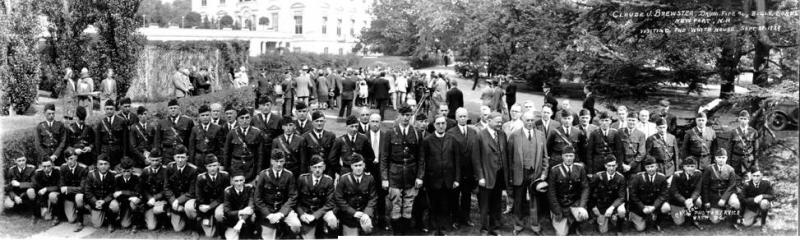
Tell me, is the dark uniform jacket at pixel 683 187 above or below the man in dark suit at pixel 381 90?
below

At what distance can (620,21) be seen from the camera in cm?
840

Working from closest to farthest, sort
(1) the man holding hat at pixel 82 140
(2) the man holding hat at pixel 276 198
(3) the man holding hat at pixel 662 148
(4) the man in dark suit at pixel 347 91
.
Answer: (2) the man holding hat at pixel 276 198 < (3) the man holding hat at pixel 662 148 < (1) the man holding hat at pixel 82 140 < (4) the man in dark suit at pixel 347 91

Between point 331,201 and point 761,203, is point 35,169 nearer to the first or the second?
point 331,201

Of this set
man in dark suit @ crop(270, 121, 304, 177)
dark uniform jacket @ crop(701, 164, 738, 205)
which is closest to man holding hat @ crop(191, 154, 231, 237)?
man in dark suit @ crop(270, 121, 304, 177)

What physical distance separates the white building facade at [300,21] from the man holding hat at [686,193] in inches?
1540

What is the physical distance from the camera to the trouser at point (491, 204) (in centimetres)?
688

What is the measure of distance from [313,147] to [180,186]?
1.47m

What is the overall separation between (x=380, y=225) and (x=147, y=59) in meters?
12.7

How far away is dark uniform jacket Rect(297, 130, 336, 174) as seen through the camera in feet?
23.1

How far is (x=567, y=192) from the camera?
6.81m

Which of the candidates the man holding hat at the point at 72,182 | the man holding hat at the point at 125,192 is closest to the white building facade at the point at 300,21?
the man holding hat at the point at 72,182

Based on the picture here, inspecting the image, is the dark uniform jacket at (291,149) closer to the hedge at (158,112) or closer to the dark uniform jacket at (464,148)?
the dark uniform jacket at (464,148)

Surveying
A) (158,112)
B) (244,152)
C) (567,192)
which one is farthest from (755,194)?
(158,112)

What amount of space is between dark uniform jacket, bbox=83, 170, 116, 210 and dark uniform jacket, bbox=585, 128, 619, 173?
17.4 ft
